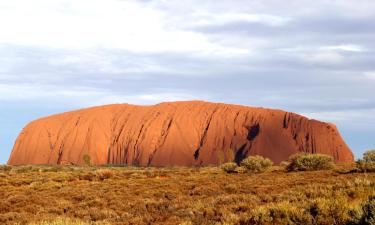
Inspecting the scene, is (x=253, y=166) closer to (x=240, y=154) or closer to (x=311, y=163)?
(x=311, y=163)

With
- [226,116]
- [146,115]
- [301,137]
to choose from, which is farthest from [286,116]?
[146,115]

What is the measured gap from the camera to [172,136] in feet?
425

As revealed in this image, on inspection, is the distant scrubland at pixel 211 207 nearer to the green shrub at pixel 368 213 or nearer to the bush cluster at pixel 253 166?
the green shrub at pixel 368 213

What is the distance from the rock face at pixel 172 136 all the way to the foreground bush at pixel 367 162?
66672 millimetres

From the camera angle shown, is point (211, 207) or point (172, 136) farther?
point (172, 136)

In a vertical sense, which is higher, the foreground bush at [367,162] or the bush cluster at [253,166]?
the foreground bush at [367,162]

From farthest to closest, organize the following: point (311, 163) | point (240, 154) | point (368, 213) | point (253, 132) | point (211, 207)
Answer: point (253, 132)
point (240, 154)
point (311, 163)
point (211, 207)
point (368, 213)

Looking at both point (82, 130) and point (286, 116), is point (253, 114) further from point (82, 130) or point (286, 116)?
point (82, 130)

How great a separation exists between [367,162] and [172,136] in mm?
93324

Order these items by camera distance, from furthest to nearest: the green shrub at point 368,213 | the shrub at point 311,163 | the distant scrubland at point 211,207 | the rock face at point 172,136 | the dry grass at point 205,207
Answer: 1. the rock face at point 172,136
2. the shrub at point 311,163
3. the dry grass at point 205,207
4. the distant scrubland at point 211,207
5. the green shrub at point 368,213

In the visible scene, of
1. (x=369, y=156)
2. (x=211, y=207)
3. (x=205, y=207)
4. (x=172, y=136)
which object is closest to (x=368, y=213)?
(x=211, y=207)

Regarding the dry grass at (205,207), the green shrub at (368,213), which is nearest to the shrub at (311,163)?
the dry grass at (205,207)

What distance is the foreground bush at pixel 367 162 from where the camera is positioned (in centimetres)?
3231

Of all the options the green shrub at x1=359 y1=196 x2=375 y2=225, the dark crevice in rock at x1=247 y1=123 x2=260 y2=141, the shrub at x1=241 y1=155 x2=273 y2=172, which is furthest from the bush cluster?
the dark crevice in rock at x1=247 y1=123 x2=260 y2=141
